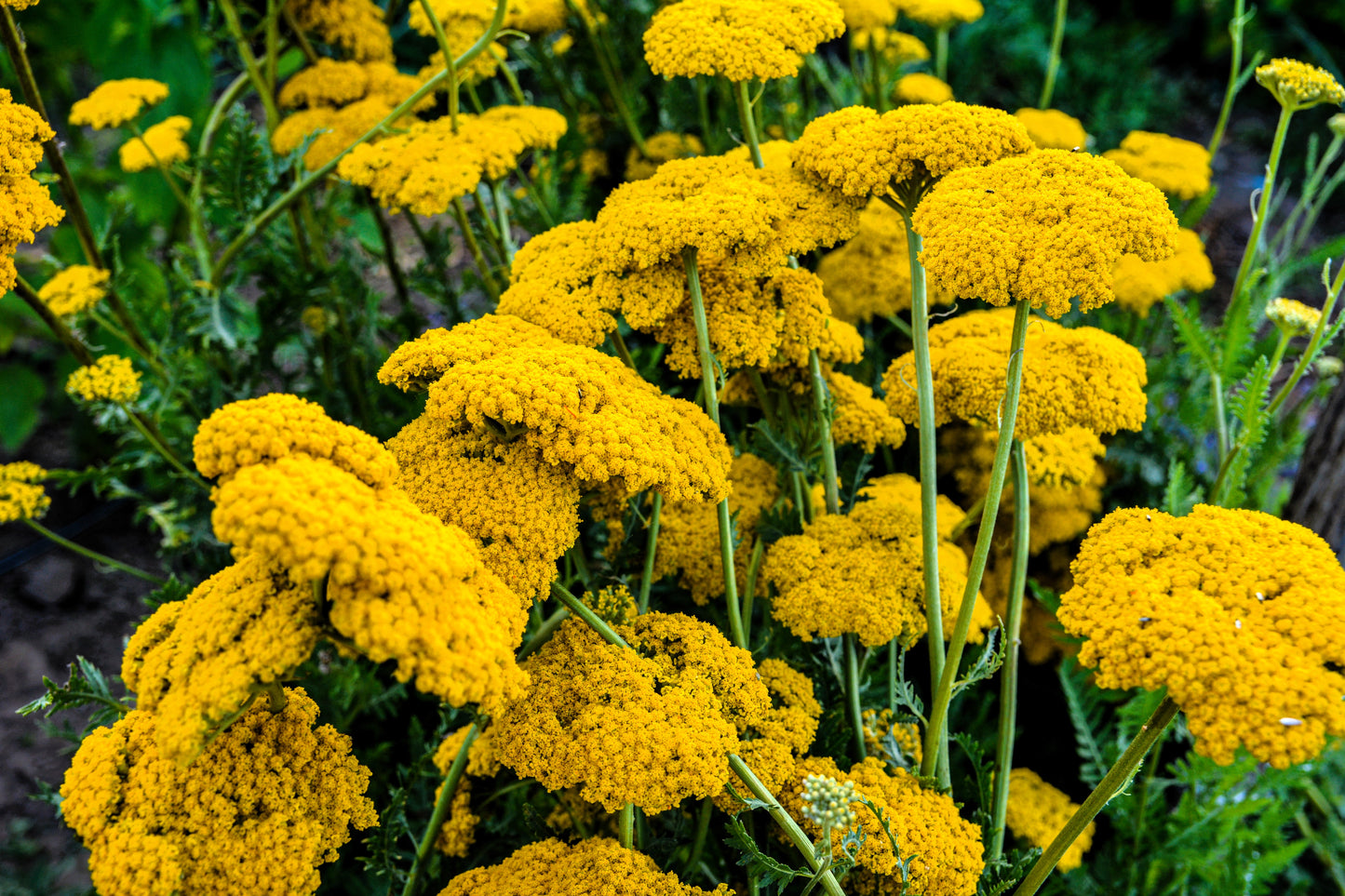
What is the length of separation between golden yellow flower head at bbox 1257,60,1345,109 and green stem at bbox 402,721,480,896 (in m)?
1.89

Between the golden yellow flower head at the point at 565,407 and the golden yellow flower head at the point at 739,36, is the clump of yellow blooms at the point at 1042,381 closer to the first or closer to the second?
the golden yellow flower head at the point at 565,407

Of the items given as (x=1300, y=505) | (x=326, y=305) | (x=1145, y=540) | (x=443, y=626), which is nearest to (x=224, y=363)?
(x=326, y=305)

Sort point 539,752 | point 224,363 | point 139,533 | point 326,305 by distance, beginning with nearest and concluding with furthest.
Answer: point 539,752 < point 224,363 < point 326,305 < point 139,533

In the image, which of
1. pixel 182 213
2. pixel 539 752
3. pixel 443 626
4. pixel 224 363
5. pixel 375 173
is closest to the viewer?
pixel 443 626

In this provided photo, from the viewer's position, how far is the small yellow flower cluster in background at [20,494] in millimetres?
2107

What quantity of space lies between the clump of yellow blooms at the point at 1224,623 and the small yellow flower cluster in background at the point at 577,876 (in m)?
0.67

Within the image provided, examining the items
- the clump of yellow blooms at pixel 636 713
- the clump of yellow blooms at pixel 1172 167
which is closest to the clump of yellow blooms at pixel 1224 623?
the clump of yellow blooms at pixel 636 713

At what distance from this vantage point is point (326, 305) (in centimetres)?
278

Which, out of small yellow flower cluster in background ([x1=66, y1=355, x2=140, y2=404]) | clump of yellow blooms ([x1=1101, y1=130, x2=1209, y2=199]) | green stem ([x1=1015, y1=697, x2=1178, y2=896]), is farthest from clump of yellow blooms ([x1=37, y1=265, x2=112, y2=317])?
clump of yellow blooms ([x1=1101, y1=130, x2=1209, y2=199])

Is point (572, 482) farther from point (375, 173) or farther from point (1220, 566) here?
point (375, 173)

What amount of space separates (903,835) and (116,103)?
7.96 feet

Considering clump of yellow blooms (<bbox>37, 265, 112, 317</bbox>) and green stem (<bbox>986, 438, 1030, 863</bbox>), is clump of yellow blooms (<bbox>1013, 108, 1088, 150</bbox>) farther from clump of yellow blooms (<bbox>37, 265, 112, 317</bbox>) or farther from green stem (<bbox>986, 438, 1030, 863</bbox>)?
clump of yellow blooms (<bbox>37, 265, 112, 317</bbox>)

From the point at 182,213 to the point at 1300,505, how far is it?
408cm

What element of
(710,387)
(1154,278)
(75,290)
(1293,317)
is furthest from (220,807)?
(1154,278)
